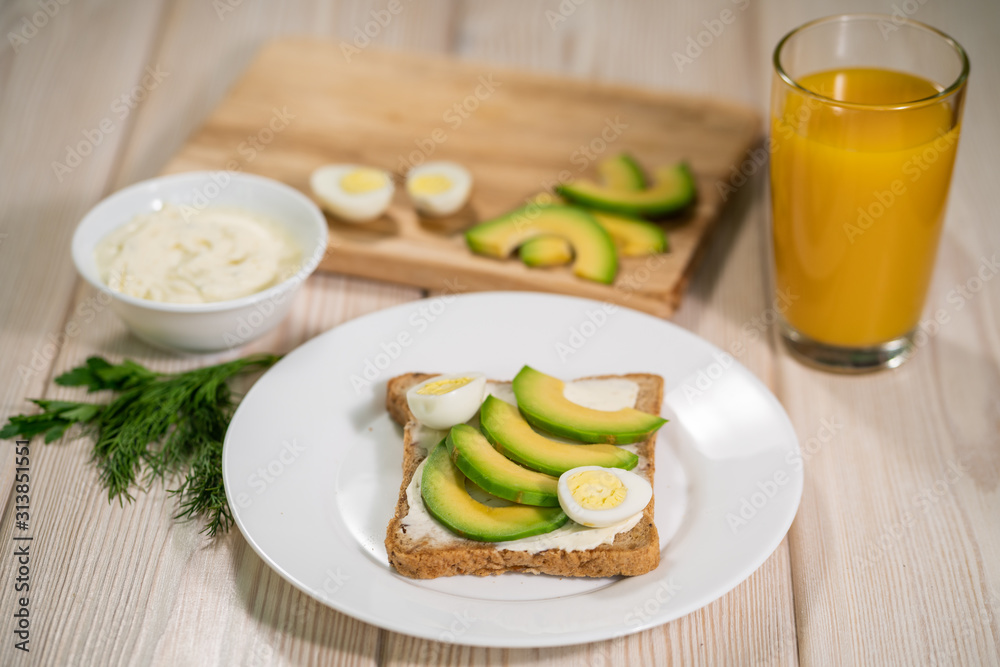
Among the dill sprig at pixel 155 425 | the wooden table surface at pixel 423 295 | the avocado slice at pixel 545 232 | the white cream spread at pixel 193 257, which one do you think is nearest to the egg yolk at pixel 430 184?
the avocado slice at pixel 545 232

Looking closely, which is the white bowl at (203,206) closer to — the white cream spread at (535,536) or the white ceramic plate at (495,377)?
the white ceramic plate at (495,377)

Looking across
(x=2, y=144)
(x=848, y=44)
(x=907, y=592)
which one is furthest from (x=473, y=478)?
(x=2, y=144)

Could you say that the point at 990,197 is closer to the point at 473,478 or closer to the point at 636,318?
the point at 636,318

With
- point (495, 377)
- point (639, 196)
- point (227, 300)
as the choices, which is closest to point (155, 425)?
point (227, 300)

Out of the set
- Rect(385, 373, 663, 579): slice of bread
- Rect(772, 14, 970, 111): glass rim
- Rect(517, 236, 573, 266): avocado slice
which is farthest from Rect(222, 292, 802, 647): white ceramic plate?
Rect(772, 14, 970, 111): glass rim

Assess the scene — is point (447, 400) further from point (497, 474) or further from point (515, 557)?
point (515, 557)
